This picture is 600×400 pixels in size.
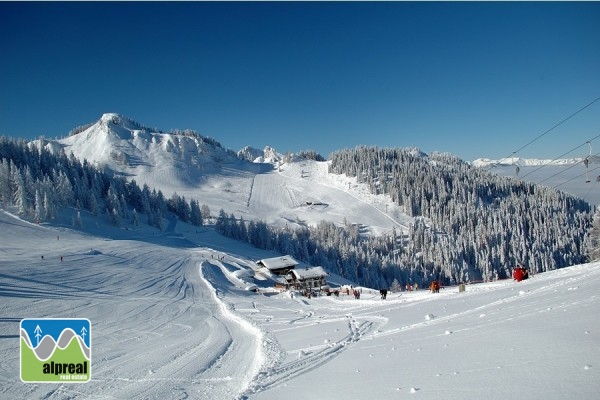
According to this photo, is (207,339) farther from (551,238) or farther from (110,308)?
(551,238)

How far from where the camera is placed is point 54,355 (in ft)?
37.4

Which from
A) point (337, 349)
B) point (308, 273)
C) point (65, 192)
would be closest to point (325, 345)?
point (337, 349)

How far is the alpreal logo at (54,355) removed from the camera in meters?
11.3

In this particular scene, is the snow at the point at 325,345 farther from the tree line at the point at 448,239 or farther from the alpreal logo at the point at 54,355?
the tree line at the point at 448,239

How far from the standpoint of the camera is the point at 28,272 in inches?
1455

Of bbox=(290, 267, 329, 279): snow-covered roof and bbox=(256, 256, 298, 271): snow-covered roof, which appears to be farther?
bbox=(256, 256, 298, 271): snow-covered roof

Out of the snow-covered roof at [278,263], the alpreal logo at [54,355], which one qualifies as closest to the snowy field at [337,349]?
the alpreal logo at [54,355]

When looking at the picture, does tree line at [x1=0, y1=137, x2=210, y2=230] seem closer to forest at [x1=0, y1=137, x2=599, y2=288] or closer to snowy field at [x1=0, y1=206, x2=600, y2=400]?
forest at [x1=0, y1=137, x2=599, y2=288]

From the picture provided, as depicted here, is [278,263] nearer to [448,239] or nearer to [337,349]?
[337,349]

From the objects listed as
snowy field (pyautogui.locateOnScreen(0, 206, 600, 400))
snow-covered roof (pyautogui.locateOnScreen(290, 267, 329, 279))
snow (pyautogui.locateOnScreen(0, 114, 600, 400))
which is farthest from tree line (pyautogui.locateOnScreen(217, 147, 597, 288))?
snowy field (pyautogui.locateOnScreen(0, 206, 600, 400))

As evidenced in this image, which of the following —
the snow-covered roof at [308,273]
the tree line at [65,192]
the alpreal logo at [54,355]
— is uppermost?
the tree line at [65,192]

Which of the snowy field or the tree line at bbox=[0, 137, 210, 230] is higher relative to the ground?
the tree line at bbox=[0, 137, 210, 230]

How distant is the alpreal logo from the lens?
445 inches

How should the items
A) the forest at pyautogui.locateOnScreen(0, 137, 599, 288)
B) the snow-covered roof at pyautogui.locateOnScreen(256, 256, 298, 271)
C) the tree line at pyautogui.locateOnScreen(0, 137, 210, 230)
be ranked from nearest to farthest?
the snow-covered roof at pyautogui.locateOnScreen(256, 256, 298, 271) < the tree line at pyautogui.locateOnScreen(0, 137, 210, 230) < the forest at pyautogui.locateOnScreen(0, 137, 599, 288)
